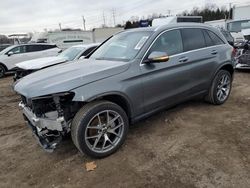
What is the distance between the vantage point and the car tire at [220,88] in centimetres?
518

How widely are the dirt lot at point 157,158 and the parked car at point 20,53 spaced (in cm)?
907

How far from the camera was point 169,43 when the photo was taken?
4.25 meters

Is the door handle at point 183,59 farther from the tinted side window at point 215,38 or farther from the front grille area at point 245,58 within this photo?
the front grille area at point 245,58

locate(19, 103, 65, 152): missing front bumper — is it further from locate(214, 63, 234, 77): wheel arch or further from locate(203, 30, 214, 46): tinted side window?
locate(214, 63, 234, 77): wheel arch

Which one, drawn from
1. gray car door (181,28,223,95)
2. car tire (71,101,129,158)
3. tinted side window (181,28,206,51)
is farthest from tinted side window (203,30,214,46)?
car tire (71,101,129,158)

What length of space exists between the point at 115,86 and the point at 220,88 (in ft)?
9.76

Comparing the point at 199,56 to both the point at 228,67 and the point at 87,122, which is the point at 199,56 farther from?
the point at 87,122

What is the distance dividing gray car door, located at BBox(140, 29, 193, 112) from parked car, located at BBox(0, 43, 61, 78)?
34.4ft

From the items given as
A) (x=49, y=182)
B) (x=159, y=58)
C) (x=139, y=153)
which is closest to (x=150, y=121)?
(x=139, y=153)

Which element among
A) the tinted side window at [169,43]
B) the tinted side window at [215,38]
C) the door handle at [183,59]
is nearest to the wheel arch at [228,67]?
the tinted side window at [215,38]

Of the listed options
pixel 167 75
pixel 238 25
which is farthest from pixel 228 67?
pixel 238 25

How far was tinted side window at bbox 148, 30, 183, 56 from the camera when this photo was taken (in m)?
4.04

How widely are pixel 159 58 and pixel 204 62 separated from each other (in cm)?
154

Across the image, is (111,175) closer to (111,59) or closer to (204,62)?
(111,59)
